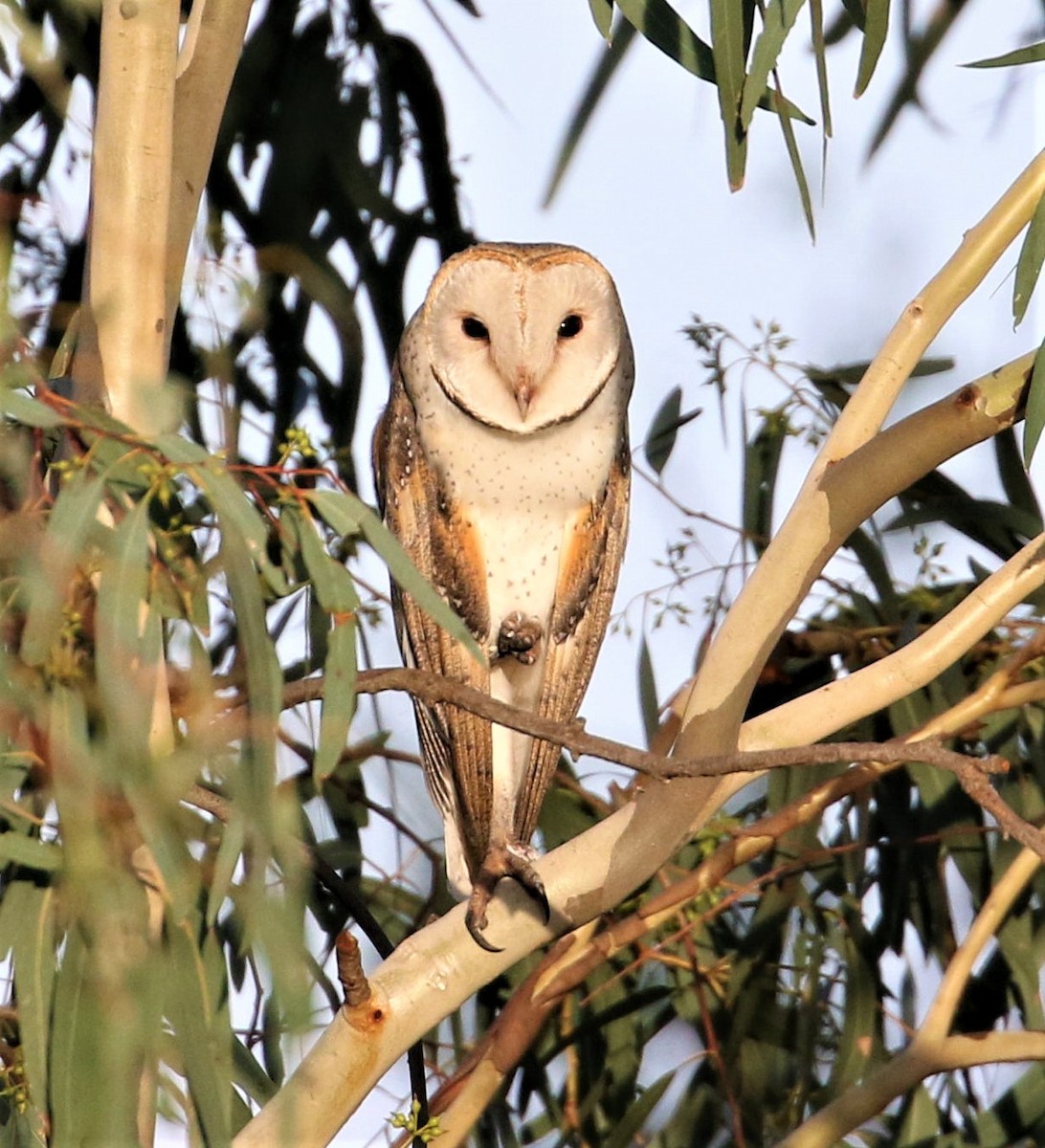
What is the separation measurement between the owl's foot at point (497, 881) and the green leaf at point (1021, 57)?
2.77 feet

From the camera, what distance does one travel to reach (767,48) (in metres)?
1.61

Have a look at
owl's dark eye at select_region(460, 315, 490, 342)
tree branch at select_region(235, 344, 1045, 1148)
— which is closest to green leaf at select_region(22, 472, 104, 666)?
tree branch at select_region(235, 344, 1045, 1148)

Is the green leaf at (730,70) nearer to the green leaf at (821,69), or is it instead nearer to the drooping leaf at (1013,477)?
the green leaf at (821,69)

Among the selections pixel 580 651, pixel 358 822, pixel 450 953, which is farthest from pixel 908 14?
pixel 450 953

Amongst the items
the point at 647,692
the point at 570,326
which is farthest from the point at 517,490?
the point at 647,692

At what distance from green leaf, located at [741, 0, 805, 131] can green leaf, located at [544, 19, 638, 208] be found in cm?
76

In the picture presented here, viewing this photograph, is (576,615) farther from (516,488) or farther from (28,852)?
(28,852)

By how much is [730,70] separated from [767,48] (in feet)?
0.33

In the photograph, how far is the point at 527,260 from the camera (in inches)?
90.6

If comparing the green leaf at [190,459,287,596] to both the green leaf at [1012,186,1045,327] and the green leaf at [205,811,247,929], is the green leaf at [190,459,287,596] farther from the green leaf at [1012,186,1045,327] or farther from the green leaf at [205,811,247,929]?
the green leaf at [1012,186,1045,327]

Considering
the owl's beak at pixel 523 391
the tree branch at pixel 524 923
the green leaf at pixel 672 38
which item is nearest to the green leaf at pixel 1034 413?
the tree branch at pixel 524 923

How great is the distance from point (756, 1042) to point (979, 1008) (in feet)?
1.23

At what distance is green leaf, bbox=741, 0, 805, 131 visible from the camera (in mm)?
1596

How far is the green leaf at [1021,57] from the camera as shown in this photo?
162cm
